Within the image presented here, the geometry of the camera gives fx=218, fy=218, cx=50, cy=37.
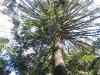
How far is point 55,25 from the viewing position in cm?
760

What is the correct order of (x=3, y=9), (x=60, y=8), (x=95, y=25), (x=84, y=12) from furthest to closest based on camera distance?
(x=84, y=12) → (x=95, y=25) → (x=3, y=9) → (x=60, y=8)

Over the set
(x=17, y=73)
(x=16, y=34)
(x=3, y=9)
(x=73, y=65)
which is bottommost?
(x=73, y=65)

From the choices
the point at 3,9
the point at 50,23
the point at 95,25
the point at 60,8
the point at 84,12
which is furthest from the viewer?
the point at 84,12

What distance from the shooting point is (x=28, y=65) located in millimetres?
7934

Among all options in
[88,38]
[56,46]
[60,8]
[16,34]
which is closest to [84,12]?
[88,38]

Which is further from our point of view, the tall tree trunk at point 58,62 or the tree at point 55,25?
the tree at point 55,25

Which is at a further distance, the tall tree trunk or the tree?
the tree

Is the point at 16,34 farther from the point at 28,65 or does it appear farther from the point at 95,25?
the point at 95,25

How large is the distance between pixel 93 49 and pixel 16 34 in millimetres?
4140

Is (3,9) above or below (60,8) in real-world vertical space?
above

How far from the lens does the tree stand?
7.46 m

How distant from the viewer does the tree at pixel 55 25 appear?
7.46 meters

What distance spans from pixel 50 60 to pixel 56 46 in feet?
6.94

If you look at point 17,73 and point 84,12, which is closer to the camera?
point 17,73
